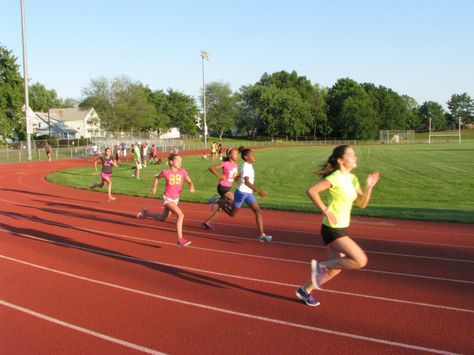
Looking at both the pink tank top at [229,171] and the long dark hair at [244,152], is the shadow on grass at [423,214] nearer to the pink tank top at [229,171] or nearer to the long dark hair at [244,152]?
the pink tank top at [229,171]

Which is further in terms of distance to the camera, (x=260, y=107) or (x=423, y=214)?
(x=260, y=107)

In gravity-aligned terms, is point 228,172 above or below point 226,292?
above

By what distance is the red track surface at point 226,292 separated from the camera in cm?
472

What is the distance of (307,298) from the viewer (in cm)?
564

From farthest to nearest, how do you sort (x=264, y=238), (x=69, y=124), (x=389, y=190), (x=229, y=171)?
(x=69, y=124), (x=389, y=190), (x=229, y=171), (x=264, y=238)

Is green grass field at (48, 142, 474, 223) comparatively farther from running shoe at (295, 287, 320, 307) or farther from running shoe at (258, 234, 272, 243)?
running shoe at (295, 287, 320, 307)

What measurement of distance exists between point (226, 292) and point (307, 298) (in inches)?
46.3

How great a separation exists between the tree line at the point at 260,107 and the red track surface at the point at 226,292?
253 ft

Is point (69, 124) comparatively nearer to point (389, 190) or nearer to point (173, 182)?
point (389, 190)

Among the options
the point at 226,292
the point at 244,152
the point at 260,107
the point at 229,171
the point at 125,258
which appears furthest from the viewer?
the point at 260,107

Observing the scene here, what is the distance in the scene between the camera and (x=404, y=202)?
52.2 ft

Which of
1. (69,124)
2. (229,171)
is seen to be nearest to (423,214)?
(229,171)


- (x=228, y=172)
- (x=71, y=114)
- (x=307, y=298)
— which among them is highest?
(x=71, y=114)

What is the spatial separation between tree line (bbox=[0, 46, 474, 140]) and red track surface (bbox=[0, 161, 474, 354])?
253ft
